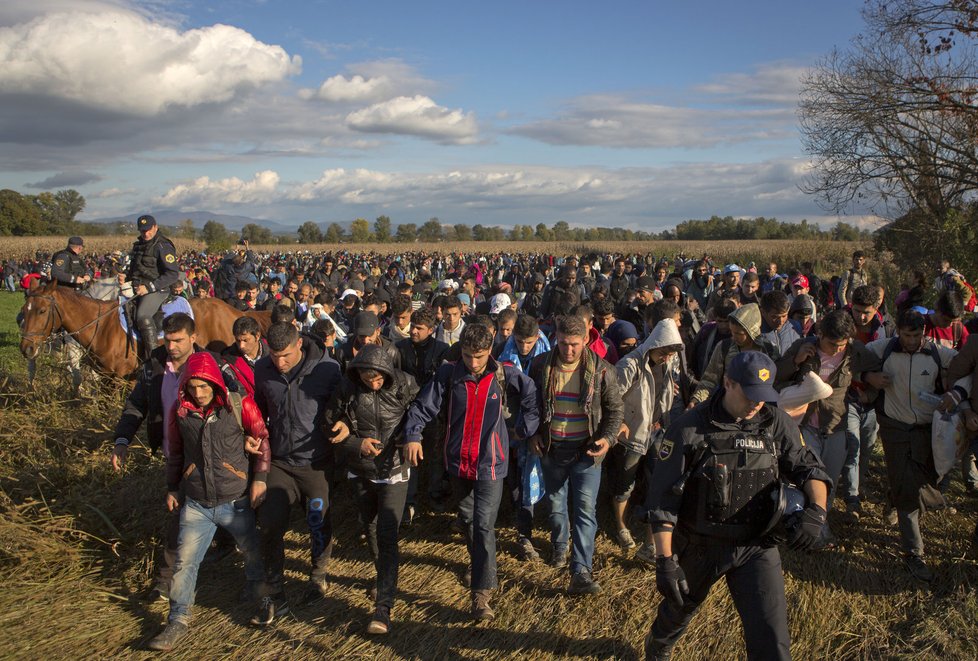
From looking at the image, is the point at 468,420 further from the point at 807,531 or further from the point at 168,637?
the point at 168,637

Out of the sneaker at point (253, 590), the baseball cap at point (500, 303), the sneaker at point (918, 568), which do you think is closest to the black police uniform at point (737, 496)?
the sneaker at point (918, 568)

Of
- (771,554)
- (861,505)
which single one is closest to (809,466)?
(771,554)

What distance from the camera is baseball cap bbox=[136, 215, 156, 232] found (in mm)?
8516

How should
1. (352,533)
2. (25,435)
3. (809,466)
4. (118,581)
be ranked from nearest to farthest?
(809,466)
(118,581)
(352,533)
(25,435)

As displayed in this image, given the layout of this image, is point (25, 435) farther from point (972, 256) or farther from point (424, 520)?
point (972, 256)

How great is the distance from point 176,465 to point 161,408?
0.59 meters

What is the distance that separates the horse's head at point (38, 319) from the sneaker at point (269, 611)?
653cm

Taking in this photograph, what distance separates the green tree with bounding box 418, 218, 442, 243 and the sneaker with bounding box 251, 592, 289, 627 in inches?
3776

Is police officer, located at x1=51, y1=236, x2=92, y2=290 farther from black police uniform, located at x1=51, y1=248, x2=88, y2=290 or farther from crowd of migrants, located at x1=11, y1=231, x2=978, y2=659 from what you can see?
crowd of migrants, located at x1=11, y1=231, x2=978, y2=659

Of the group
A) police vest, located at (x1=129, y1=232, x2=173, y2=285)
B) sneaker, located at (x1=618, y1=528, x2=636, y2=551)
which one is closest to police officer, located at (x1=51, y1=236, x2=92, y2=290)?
police vest, located at (x1=129, y1=232, x2=173, y2=285)

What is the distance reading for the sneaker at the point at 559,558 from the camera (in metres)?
4.73

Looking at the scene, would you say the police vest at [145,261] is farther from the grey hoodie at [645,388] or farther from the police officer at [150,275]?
the grey hoodie at [645,388]

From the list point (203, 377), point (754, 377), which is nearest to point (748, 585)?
point (754, 377)

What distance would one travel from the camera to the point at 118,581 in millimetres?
4699
